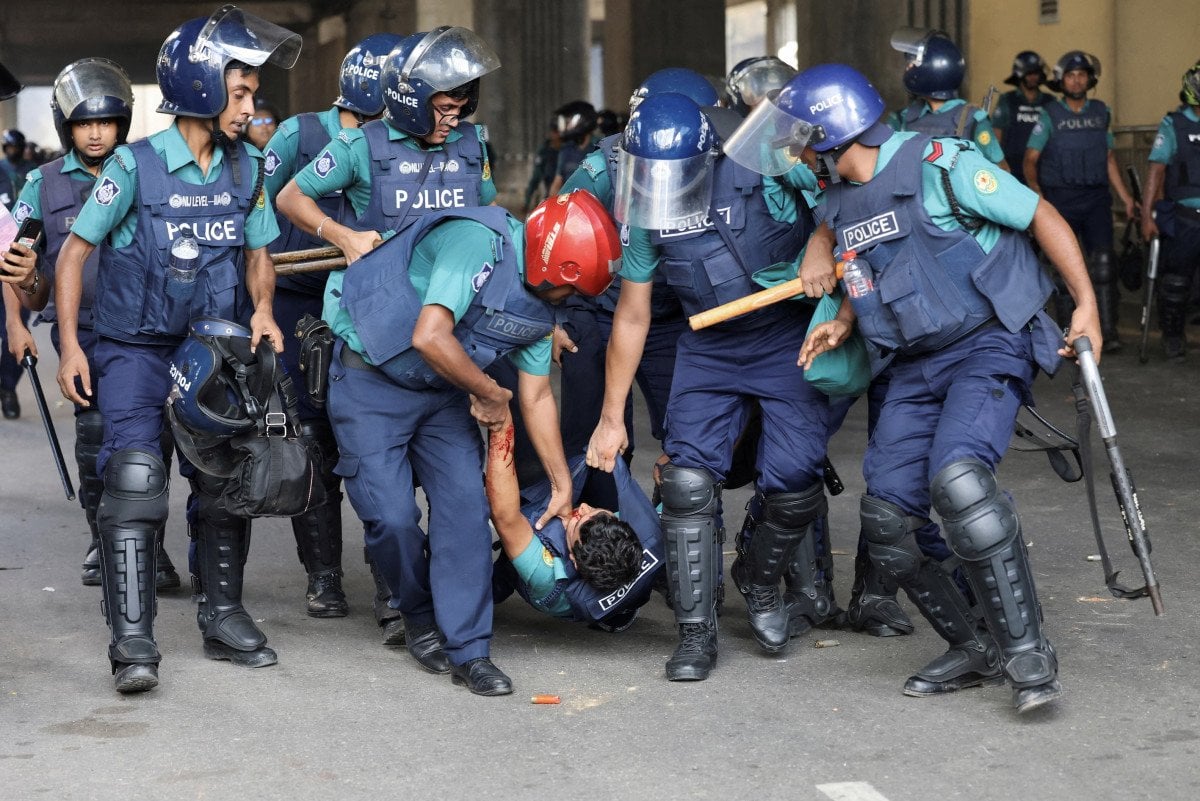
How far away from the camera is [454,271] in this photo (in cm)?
439

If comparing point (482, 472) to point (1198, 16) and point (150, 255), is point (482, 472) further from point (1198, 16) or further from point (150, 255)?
point (1198, 16)

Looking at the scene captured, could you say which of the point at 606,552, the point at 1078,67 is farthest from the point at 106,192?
the point at 1078,67

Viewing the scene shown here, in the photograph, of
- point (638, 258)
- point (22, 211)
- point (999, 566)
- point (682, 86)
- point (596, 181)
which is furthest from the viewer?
point (22, 211)

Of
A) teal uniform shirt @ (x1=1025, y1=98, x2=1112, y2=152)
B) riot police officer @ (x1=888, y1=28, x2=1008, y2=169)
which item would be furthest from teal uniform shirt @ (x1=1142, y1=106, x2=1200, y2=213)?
riot police officer @ (x1=888, y1=28, x2=1008, y2=169)

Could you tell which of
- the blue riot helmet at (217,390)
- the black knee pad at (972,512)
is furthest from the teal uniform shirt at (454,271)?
the black knee pad at (972,512)

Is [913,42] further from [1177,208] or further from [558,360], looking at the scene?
[558,360]

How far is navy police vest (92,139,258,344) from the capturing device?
4.79 meters

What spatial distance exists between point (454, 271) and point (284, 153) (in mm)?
1776

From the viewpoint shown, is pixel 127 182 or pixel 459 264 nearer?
pixel 459 264

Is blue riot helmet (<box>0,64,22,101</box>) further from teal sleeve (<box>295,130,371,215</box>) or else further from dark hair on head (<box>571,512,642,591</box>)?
dark hair on head (<box>571,512,642,591</box>)

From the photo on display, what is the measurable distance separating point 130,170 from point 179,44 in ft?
1.28

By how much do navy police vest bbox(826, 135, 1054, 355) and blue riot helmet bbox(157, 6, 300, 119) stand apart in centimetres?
176

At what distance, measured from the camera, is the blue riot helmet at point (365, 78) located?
5.93 m

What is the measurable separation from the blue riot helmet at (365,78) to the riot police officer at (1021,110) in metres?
6.43
